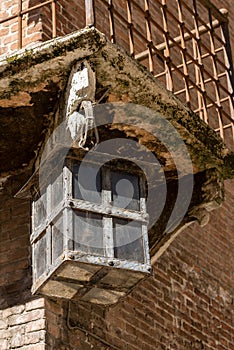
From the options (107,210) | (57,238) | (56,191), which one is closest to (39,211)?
(56,191)

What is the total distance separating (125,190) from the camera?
595 centimetres

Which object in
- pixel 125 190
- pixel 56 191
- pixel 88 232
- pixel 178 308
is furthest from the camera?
pixel 178 308

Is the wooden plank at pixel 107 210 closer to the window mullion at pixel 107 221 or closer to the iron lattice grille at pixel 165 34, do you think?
the window mullion at pixel 107 221

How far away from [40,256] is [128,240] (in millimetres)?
614

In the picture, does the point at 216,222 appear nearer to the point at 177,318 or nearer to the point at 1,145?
the point at 177,318

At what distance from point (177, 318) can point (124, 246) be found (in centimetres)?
199

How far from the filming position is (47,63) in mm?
5449

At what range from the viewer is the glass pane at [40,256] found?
18.9 feet

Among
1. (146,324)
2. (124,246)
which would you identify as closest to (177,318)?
(146,324)

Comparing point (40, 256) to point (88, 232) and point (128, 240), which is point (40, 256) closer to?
point (88, 232)

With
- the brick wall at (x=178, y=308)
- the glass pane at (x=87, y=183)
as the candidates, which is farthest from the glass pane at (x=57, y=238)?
the brick wall at (x=178, y=308)

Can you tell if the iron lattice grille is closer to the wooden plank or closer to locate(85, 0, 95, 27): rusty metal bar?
locate(85, 0, 95, 27): rusty metal bar

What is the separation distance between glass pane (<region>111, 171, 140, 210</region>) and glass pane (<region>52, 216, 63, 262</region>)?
0.41 meters

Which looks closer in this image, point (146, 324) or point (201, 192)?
point (201, 192)
